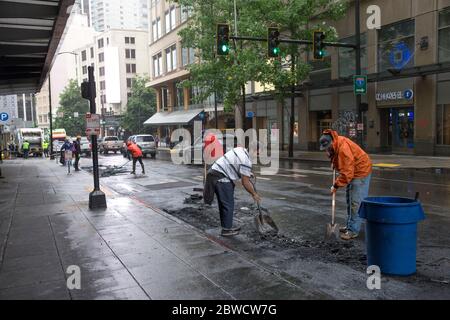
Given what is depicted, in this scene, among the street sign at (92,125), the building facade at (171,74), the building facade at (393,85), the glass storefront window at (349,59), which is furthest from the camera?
the building facade at (171,74)

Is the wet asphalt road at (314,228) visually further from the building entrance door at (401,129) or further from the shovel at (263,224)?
the building entrance door at (401,129)

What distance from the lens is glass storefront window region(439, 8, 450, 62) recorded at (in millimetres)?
21891

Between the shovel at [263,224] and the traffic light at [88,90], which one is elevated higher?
the traffic light at [88,90]

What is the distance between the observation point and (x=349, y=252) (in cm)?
633

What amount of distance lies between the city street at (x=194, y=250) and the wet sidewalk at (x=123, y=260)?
14 mm

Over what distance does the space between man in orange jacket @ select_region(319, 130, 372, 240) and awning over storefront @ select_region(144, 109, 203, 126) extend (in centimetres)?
4139

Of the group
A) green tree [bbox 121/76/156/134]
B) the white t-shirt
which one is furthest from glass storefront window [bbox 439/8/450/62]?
green tree [bbox 121/76/156/134]

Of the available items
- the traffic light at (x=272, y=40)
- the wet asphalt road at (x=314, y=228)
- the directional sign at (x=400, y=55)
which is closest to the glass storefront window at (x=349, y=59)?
the directional sign at (x=400, y=55)

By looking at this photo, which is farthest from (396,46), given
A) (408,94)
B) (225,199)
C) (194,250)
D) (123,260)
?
(123,260)

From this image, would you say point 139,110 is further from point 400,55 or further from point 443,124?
point 443,124

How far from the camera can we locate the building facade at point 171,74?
49.3 metres

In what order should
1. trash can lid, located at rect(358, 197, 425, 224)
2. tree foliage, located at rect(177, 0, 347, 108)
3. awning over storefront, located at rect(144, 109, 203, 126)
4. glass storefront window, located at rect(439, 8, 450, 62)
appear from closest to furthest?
trash can lid, located at rect(358, 197, 425, 224)
glass storefront window, located at rect(439, 8, 450, 62)
tree foliage, located at rect(177, 0, 347, 108)
awning over storefront, located at rect(144, 109, 203, 126)

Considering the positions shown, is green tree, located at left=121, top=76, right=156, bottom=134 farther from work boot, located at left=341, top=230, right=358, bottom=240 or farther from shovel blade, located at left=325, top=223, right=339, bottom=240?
shovel blade, located at left=325, top=223, right=339, bottom=240

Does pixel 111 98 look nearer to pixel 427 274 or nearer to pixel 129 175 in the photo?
pixel 129 175
